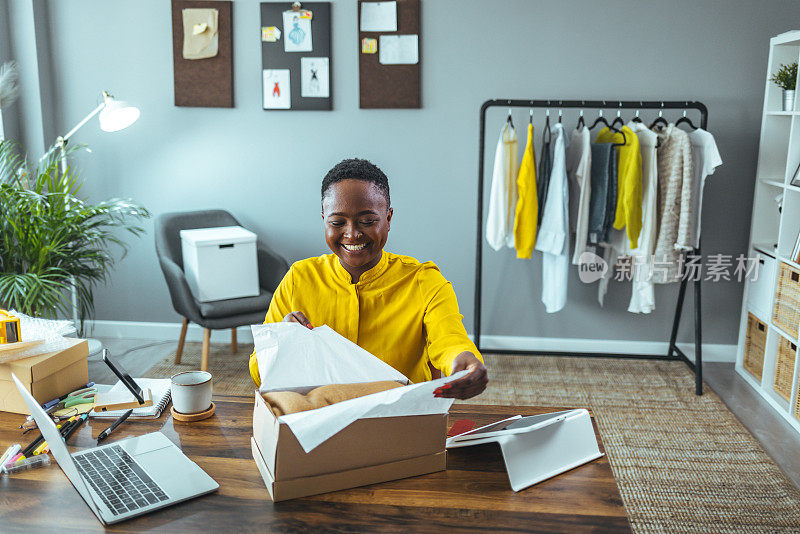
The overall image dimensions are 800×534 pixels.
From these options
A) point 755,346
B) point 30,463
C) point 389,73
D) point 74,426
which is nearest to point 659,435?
point 755,346

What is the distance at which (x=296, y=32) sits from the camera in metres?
3.75

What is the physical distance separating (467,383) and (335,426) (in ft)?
0.84

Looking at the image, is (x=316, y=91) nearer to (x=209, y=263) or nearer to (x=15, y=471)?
(x=209, y=263)

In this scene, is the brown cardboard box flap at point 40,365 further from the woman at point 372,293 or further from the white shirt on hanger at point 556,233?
the white shirt on hanger at point 556,233

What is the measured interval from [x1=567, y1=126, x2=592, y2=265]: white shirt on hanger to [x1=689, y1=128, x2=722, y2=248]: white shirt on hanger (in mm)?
497

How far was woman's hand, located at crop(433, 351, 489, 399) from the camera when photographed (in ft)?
3.82

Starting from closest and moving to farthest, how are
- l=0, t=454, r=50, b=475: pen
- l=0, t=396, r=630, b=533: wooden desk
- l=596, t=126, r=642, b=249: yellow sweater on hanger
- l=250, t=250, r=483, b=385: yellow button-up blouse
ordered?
l=0, t=396, r=630, b=533: wooden desk → l=0, t=454, r=50, b=475: pen → l=250, t=250, r=483, b=385: yellow button-up blouse → l=596, t=126, r=642, b=249: yellow sweater on hanger

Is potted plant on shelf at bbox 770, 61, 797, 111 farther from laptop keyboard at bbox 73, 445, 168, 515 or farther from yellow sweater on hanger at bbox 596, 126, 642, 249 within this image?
laptop keyboard at bbox 73, 445, 168, 515

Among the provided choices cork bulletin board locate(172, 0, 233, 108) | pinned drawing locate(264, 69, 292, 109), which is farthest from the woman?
cork bulletin board locate(172, 0, 233, 108)

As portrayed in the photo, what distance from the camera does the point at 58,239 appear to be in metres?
3.26

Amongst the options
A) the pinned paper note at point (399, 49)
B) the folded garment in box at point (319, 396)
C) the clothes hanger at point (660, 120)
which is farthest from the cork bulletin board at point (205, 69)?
the folded garment in box at point (319, 396)

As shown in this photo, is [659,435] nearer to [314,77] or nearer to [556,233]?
[556,233]

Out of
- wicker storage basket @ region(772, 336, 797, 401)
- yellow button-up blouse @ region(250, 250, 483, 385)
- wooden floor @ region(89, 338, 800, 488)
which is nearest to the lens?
yellow button-up blouse @ region(250, 250, 483, 385)

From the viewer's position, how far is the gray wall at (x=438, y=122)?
359cm
